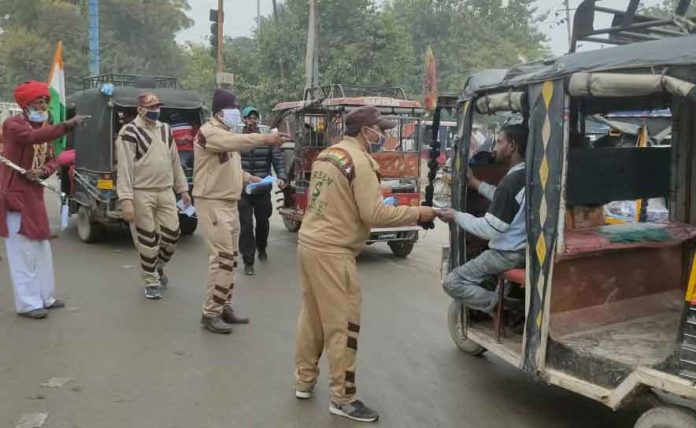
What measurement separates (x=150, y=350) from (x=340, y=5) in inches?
842

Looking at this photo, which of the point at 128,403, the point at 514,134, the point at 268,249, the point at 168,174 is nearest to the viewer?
the point at 128,403

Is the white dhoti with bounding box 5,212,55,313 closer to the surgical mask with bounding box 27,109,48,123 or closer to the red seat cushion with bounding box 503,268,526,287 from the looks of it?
the surgical mask with bounding box 27,109,48,123

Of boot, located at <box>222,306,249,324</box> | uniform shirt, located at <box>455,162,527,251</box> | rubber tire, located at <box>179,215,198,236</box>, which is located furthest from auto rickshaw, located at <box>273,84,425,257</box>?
uniform shirt, located at <box>455,162,527,251</box>

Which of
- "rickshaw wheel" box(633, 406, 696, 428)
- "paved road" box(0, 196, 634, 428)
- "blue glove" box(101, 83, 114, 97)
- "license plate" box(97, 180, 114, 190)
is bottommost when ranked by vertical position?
"paved road" box(0, 196, 634, 428)

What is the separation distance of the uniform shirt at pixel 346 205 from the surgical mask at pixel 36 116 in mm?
2928

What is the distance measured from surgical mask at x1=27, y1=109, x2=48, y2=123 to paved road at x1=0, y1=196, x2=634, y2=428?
1644mm

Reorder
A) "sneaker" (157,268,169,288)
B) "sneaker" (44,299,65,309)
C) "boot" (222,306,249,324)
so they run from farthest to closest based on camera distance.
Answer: "sneaker" (157,268,169,288), "sneaker" (44,299,65,309), "boot" (222,306,249,324)

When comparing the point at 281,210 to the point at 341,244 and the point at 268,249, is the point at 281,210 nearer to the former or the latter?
the point at 268,249

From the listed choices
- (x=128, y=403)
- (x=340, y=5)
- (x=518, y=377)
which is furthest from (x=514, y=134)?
(x=340, y=5)

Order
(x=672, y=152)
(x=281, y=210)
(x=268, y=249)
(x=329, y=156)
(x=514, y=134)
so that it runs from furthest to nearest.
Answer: (x=281, y=210) < (x=268, y=249) < (x=672, y=152) < (x=514, y=134) < (x=329, y=156)

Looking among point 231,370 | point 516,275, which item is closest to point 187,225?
point 231,370

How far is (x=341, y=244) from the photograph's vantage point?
12.1ft

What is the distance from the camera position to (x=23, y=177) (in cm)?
543

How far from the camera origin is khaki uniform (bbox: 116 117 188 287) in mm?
5949
